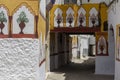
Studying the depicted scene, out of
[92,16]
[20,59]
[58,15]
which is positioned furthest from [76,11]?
[20,59]

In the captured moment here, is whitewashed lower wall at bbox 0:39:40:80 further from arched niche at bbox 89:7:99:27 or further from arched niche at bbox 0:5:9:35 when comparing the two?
arched niche at bbox 89:7:99:27

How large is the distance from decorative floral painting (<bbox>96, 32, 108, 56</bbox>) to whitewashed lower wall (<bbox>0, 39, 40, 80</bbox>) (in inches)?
405

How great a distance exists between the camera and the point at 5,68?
467 inches

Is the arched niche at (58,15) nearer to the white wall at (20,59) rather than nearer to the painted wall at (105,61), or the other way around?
the painted wall at (105,61)

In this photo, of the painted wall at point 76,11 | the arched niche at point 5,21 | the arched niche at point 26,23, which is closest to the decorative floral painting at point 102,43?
the painted wall at point 76,11

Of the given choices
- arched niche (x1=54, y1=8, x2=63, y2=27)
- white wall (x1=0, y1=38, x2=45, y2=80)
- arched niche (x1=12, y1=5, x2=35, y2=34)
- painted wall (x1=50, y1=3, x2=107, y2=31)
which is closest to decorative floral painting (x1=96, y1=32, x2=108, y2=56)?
painted wall (x1=50, y1=3, x2=107, y2=31)

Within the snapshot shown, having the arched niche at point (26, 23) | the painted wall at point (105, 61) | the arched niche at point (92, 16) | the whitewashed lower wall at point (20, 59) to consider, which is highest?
the arched niche at point (92, 16)

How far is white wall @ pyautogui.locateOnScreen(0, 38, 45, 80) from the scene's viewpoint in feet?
38.5

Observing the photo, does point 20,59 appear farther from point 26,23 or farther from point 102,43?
point 102,43

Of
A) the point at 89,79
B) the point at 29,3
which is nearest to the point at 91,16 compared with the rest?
the point at 89,79

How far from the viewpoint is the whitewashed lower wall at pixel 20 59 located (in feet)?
38.5

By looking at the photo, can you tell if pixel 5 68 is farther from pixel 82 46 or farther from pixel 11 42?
pixel 82 46

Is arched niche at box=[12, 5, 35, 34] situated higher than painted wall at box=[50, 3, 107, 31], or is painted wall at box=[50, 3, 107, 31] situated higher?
painted wall at box=[50, 3, 107, 31]

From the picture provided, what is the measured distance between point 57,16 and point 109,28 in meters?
3.42
